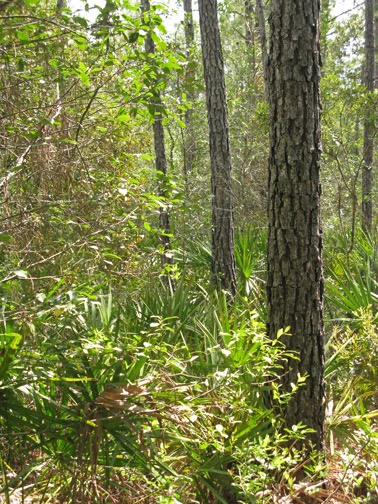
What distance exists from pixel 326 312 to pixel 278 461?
4157 mm

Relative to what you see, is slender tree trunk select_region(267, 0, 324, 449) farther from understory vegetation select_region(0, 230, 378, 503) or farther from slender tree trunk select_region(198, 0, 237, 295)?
slender tree trunk select_region(198, 0, 237, 295)

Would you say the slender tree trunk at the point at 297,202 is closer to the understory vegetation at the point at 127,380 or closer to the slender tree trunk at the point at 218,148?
the understory vegetation at the point at 127,380

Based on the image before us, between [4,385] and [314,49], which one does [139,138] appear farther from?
[4,385]

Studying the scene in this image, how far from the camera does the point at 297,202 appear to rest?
336cm

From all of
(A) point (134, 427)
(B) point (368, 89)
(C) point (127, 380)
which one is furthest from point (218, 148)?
(B) point (368, 89)

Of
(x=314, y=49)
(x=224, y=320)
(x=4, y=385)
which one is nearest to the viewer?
(x=4, y=385)

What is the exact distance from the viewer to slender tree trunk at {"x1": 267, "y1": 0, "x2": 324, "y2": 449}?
10.8ft

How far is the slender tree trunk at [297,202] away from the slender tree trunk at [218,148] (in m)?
3.24

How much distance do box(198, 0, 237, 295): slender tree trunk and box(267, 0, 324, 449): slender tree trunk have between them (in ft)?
10.6

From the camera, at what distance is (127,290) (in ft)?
17.7

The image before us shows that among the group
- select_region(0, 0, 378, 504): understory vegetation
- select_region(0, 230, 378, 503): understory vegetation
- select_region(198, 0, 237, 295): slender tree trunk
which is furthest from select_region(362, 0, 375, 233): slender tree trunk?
select_region(0, 230, 378, 503): understory vegetation

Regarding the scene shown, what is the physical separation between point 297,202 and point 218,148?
3.79 meters

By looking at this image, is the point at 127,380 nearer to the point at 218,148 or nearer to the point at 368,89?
the point at 218,148

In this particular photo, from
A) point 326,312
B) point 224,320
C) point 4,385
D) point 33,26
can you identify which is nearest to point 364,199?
point 326,312
